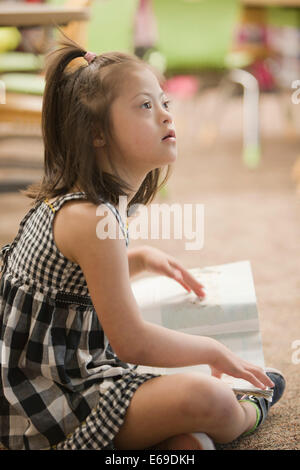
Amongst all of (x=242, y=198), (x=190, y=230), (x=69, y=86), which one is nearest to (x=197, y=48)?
(x=242, y=198)

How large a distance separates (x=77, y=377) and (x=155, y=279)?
327mm

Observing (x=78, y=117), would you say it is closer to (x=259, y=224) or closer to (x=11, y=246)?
(x=11, y=246)

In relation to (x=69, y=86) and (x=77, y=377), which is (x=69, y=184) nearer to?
(x=69, y=86)

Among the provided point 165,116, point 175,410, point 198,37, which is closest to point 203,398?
point 175,410

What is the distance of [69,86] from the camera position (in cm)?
87

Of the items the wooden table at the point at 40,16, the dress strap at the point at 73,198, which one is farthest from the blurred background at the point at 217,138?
the dress strap at the point at 73,198

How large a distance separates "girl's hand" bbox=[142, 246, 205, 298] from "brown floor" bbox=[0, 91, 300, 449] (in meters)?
0.23

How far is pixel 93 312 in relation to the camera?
896 millimetres

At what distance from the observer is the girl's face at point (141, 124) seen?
0.85 m

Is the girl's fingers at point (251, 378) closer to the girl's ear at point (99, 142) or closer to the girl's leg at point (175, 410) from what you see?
the girl's leg at point (175, 410)

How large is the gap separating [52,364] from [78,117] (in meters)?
0.32

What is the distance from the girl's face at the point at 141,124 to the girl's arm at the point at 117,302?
95 millimetres

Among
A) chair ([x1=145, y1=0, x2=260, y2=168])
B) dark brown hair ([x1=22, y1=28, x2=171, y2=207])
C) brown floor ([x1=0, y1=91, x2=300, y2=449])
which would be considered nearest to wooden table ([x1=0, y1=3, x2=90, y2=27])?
brown floor ([x1=0, y1=91, x2=300, y2=449])

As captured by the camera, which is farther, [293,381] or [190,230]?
[190,230]
